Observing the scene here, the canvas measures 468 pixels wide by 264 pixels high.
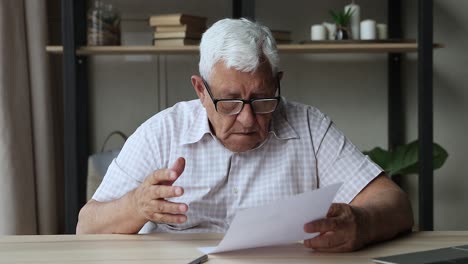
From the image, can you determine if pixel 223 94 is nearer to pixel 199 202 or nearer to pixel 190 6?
pixel 199 202

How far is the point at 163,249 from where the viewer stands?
1375mm

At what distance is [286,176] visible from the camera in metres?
1.78

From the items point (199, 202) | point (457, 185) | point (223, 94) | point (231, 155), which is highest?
point (223, 94)

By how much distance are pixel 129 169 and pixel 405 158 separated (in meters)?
1.50

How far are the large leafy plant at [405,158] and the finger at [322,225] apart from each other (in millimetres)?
1549

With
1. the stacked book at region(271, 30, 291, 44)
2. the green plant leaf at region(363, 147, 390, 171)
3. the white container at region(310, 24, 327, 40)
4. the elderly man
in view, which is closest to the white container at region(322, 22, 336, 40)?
the white container at region(310, 24, 327, 40)

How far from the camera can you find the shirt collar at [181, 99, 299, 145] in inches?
69.4

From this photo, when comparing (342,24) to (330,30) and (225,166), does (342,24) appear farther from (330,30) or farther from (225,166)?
(225,166)

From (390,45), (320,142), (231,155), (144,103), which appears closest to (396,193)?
(320,142)

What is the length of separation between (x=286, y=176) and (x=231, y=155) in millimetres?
151

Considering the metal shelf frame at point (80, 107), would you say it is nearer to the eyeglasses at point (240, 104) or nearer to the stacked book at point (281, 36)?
the stacked book at point (281, 36)

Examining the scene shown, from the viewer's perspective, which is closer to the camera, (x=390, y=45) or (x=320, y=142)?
(x=320, y=142)

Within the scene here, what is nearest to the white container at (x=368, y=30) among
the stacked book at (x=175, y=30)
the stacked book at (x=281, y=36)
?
the stacked book at (x=281, y=36)

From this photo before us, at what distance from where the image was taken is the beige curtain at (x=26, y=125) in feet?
9.20
